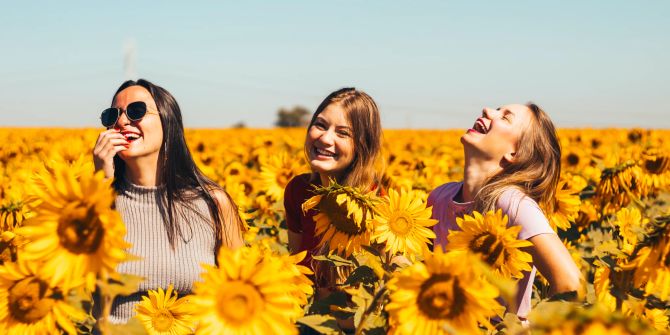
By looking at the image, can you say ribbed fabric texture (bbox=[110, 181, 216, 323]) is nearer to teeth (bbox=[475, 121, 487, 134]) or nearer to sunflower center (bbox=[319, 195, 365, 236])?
sunflower center (bbox=[319, 195, 365, 236])

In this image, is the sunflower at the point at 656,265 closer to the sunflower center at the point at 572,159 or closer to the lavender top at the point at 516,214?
the lavender top at the point at 516,214

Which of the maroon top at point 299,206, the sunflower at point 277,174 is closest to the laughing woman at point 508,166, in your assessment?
the maroon top at point 299,206

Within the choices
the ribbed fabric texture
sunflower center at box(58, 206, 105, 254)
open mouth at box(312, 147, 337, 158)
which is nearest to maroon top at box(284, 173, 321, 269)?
open mouth at box(312, 147, 337, 158)

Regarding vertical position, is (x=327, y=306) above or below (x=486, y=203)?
below

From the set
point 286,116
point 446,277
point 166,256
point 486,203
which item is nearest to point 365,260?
point 446,277

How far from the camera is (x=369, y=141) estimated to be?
356cm

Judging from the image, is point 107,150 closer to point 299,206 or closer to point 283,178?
point 299,206

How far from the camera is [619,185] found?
4754mm

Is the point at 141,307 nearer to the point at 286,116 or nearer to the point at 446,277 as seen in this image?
the point at 446,277

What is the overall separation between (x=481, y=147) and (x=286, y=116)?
181 ft

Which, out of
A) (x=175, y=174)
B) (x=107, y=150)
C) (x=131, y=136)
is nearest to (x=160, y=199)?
(x=175, y=174)

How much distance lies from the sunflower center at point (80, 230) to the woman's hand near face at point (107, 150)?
1104 mm

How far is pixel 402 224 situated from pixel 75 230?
45.7 inches

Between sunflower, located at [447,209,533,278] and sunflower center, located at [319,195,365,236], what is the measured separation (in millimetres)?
400
